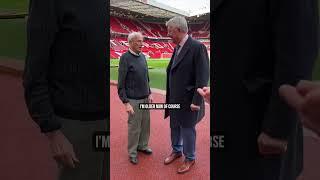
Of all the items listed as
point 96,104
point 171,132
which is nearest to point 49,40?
point 96,104

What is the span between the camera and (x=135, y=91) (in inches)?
55.2

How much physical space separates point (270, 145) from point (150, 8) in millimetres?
671

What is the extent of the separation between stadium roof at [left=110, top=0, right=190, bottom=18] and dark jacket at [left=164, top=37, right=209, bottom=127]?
0.38 feet

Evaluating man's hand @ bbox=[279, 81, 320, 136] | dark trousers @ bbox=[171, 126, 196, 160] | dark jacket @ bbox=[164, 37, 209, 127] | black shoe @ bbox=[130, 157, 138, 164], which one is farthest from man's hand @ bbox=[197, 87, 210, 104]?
man's hand @ bbox=[279, 81, 320, 136]

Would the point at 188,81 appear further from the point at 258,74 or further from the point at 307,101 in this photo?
the point at 307,101

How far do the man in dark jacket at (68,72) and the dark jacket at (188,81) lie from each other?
0.86 ft

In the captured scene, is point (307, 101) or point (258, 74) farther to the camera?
point (258, 74)

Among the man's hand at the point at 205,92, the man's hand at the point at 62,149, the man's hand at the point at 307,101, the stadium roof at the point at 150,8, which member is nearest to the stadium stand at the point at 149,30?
the stadium roof at the point at 150,8

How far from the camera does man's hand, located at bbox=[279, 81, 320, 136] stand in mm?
894

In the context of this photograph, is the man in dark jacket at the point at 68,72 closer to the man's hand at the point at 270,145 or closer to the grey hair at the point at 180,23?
the grey hair at the point at 180,23

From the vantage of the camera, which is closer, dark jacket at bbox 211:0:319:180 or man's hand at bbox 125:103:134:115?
dark jacket at bbox 211:0:319:180

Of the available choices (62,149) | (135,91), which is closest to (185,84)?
(135,91)

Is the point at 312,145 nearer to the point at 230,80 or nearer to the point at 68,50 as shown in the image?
the point at 230,80

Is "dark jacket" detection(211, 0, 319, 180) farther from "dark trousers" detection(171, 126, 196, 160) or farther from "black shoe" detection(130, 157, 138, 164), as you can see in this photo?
"black shoe" detection(130, 157, 138, 164)
